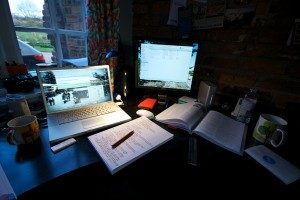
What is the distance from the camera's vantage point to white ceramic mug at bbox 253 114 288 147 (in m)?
0.77

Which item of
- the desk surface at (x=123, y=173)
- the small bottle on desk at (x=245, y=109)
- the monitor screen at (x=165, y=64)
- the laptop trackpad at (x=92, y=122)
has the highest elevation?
the monitor screen at (x=165, y=64)

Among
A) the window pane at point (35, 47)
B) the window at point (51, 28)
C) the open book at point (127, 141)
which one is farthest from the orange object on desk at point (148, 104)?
the window pane at point (35, 47)

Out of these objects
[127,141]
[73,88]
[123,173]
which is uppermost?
[73,88]

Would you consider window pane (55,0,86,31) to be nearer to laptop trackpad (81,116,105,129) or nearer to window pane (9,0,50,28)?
window pane (9,0,50,28)

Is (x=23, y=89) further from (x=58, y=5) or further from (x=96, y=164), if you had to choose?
(x=58, y=5)

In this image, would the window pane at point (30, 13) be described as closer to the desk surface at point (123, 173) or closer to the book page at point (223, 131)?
the desk surface at point (123, 173)

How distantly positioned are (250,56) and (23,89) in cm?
140

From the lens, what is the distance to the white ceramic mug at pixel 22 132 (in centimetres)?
72

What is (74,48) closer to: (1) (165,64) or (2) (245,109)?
(1) (165,64)

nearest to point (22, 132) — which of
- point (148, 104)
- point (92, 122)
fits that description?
point (92, 122)

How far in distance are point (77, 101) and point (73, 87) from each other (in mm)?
82

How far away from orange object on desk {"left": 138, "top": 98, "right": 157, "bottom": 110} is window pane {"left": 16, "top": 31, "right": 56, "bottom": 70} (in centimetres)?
112

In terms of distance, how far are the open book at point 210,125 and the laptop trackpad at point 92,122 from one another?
1.01ft

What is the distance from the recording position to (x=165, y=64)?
1.16 meters
